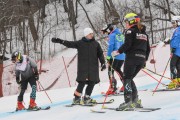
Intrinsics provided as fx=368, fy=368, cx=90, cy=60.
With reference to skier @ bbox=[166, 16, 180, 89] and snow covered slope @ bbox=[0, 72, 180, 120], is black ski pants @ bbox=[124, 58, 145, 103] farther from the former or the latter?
skier @ bbox=[166, 16, 180, 89]

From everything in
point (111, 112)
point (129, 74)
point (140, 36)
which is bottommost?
Result: point (111, 112)

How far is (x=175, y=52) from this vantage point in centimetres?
888

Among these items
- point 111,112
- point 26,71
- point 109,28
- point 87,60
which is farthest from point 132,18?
point 26,71

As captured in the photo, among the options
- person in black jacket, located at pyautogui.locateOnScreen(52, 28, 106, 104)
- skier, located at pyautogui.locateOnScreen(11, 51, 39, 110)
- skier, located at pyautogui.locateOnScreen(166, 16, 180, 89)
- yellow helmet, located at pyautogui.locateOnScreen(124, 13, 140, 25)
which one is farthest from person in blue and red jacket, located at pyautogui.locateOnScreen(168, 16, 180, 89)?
skier, located at pyautogui.locateOnScreen(11, 51, 39, 110)

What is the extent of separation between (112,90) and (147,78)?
4.15 m

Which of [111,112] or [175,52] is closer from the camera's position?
[111,112]

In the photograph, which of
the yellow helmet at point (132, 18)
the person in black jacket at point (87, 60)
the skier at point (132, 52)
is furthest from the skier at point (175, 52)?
the yellow helmet at point (132, 18)

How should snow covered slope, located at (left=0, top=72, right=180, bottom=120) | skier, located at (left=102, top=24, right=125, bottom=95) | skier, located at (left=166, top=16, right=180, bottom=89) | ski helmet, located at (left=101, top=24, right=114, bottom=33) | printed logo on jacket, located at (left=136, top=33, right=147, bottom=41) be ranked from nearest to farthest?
snow covered slope, located at (left=0, top=72, right=180, bottom=120) < printed logo on jacket, located at (left=136, top=33, right=147, bottom=41) < skier, located at (left=166, top=16, right=180, bottom=89) < skier, located at (left=102, top=24, right=125, bottom=95) < ski helmet, located at (left=101, top=24, right=114, bottom=33)

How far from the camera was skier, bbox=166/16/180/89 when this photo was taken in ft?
28.7

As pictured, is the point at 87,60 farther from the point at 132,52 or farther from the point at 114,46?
the point at 132,52

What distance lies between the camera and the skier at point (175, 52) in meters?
8.76

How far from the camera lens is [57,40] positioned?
772 cm

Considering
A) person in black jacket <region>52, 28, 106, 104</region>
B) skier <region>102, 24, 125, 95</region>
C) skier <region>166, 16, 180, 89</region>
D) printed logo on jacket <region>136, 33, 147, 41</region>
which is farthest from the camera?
skier <region>102, 24, 125, 95</region>

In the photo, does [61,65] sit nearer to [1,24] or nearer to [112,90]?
[1,24]
